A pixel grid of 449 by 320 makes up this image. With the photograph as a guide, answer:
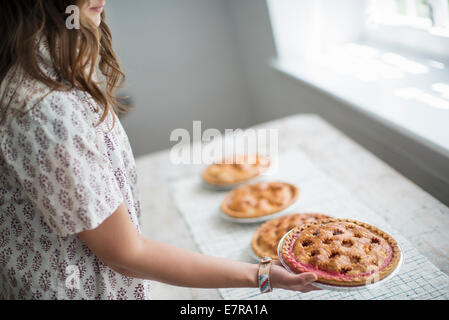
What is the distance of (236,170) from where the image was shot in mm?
1517

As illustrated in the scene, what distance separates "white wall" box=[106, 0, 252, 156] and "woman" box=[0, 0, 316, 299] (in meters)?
2.35

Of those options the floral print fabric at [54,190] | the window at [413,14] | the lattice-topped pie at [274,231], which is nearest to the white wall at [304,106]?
the lattice-topped pie at [274,231]

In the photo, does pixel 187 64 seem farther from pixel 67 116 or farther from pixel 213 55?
pixel 67 116

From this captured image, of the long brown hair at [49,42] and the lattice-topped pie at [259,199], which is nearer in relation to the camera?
the long brown hair at [49,42]

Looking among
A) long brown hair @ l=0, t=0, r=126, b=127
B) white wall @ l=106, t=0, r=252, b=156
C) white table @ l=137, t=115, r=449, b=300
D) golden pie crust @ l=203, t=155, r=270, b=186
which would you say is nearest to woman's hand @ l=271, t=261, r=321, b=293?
white table @ l=137, t=115, r=449, b=300

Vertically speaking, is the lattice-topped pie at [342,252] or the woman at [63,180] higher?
the woman at [63,180]

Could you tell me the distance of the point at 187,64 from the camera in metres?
3.20

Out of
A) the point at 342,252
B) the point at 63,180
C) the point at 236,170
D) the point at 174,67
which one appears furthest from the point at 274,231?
the point at 174,67

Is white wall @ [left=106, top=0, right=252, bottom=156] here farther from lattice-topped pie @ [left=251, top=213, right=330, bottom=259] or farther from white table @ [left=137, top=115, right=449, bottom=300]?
Answer: lattice-topped pie @ [left=251, top=213, right=330, bottom=259]

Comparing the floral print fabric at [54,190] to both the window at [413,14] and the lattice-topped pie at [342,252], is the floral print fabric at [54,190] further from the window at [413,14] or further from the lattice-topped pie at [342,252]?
the window at [413,14]

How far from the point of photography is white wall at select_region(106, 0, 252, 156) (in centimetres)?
303

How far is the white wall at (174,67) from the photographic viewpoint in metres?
3.03

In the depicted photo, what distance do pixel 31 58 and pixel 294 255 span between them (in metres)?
0.57

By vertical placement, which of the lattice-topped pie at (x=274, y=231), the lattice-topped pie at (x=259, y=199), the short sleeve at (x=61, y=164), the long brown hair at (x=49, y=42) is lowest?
the lattice-topped pie at (x=259, y=199)
